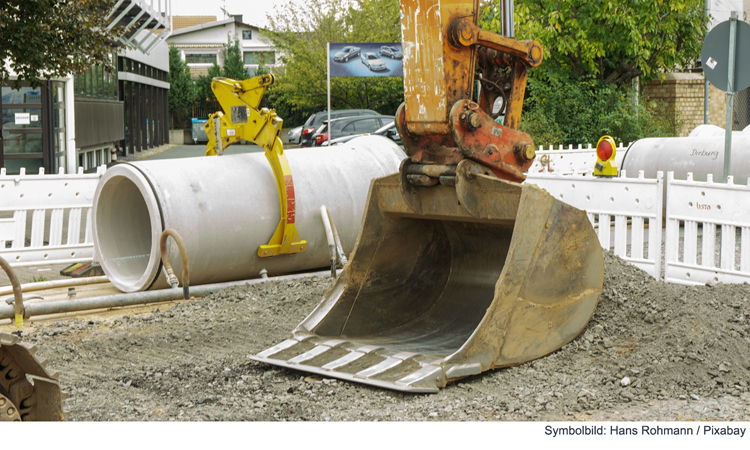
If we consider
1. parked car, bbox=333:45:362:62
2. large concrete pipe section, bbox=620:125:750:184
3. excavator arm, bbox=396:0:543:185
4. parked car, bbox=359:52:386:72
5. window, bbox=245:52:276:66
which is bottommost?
large concrete pipe section, bbox=620:125:750:184

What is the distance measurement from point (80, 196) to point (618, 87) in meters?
16.6

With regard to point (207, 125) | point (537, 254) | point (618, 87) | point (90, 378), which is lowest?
point (90, 378)

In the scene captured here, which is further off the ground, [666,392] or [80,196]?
[80,196]

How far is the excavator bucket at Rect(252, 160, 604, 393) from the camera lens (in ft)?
16.0

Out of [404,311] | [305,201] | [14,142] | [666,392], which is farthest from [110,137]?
[666,392]

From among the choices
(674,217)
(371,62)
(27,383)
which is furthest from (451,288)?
(371,62)

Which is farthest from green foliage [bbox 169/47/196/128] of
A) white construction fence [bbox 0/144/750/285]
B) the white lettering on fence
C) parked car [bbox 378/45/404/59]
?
the white lettering on fence

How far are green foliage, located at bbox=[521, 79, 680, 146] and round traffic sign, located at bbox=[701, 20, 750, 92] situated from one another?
1102 cm

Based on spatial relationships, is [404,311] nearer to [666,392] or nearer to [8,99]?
[666,392]

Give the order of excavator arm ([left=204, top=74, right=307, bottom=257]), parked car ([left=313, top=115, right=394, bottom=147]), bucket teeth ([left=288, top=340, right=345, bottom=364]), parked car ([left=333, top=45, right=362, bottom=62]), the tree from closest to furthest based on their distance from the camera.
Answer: bucket teeth ([left=288, top=340, right=345, bottom=364]) < excavator arm ([left=204, top=74, right=307, bottom=257]) < the tree < parked car ([left=333, top=45, right=362, bottom=62]) < parked car ([left=313, top=115, right=394, bottom=147])

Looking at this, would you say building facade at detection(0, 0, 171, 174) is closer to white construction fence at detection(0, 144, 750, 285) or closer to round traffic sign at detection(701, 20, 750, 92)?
white construction fence at detection(0, 144, 750, 285)

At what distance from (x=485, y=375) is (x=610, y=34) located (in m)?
17.5

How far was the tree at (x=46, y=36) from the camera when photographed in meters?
10.9

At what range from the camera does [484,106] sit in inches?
232
